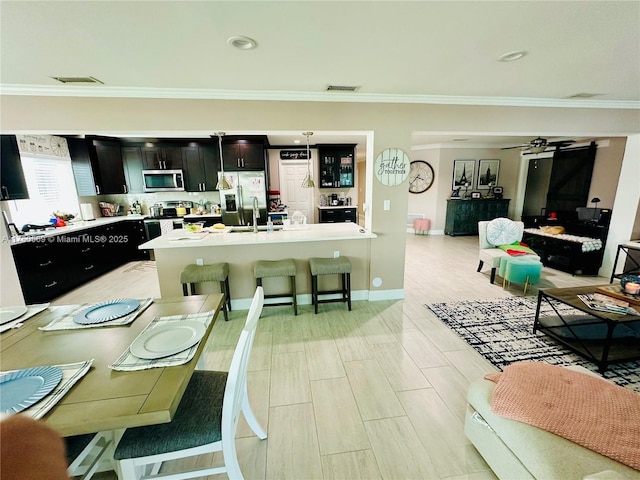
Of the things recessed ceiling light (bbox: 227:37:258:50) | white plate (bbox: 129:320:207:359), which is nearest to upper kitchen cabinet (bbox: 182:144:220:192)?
recessed ceiling light (bbox: 227:37:258:50)

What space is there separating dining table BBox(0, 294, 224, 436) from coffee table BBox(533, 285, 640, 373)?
2841 millimetres

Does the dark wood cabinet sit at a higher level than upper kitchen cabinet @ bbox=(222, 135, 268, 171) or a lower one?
lower

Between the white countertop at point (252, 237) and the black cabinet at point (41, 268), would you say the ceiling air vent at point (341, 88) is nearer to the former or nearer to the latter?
the white countertop at point (252, 237)

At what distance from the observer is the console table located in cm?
365

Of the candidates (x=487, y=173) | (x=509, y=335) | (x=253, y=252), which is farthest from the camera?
(x=487, y=173)

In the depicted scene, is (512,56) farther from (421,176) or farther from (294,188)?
(421,176)

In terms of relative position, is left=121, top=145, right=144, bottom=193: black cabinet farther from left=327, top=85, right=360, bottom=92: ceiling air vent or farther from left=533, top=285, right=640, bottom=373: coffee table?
left=533, top=285, right=640, bottom=373: coffee table

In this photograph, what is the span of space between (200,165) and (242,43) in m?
4.33

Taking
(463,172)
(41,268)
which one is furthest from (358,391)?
(463,172)

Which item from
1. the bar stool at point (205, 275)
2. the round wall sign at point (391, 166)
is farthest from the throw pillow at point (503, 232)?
the bar stool at point (205, 275)

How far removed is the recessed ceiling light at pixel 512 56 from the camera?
→ 203 cm

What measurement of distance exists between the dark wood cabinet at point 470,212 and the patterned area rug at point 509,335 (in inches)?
163

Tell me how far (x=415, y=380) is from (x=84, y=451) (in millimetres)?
2006

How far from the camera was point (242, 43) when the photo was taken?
1.85 metres
